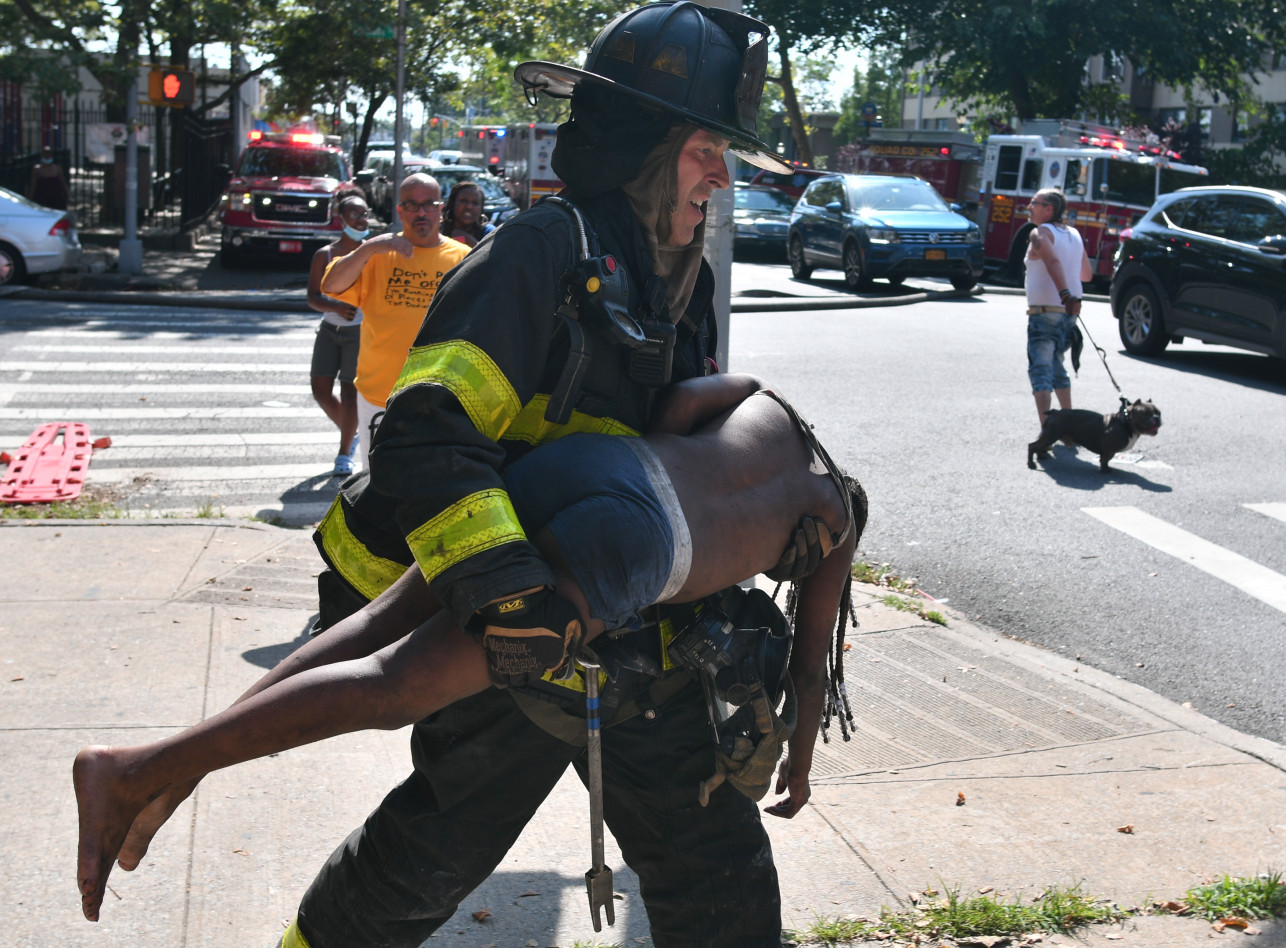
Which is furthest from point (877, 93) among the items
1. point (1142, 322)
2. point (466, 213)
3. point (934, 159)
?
point (466, 213)

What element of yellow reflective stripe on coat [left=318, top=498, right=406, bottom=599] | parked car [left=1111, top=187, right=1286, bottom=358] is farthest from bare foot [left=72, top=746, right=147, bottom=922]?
parked car [left=1111, top=187, right=1286, bottom=358]

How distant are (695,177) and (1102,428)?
7171mm

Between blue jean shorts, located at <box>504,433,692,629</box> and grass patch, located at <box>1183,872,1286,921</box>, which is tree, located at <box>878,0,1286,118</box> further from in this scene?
blue jean shorts, located at <box>504,433,692,629</box>

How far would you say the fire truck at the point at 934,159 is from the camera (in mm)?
29672

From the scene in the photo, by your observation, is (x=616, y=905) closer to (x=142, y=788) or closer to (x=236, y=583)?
(x=142, y=788)

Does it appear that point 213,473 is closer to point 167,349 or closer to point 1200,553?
point 167,349

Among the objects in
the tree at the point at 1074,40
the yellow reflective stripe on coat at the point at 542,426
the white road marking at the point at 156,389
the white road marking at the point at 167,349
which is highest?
the tree at the point at 1074,40

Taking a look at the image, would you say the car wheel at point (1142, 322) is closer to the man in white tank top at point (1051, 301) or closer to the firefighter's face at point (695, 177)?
the man in white tank top at point (1051, 301)

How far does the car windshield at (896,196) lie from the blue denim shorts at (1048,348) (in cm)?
1200

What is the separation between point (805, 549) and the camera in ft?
7.39

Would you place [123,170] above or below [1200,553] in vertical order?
above

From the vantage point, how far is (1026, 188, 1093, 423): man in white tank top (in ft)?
31.2

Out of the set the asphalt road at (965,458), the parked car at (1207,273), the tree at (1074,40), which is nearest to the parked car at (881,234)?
the asphalt road at (965,458)

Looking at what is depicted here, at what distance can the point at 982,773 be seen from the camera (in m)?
4.16
